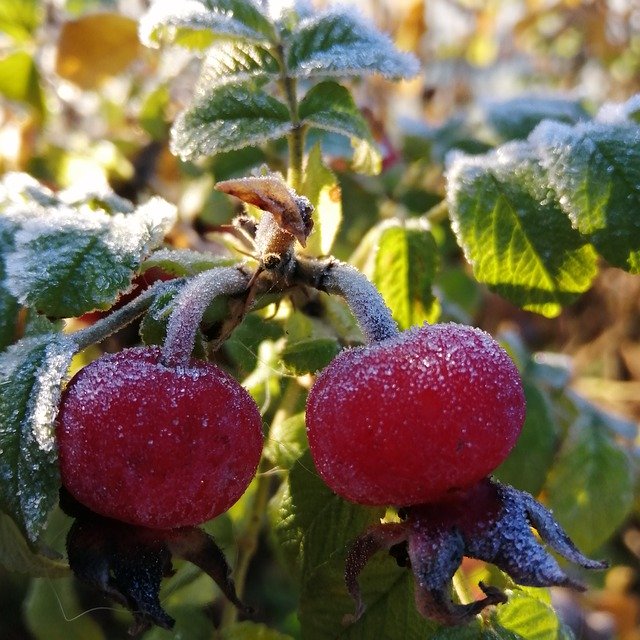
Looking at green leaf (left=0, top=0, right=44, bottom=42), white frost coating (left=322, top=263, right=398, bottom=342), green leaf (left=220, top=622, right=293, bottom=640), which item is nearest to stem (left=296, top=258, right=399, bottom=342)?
white frost coating (left=322, top=263, right=398, bottom=342)

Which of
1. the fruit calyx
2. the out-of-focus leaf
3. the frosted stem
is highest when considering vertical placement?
the out-of-focus leaf

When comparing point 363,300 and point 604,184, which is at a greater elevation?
point 604,184

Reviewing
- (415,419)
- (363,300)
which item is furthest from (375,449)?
(363,300)

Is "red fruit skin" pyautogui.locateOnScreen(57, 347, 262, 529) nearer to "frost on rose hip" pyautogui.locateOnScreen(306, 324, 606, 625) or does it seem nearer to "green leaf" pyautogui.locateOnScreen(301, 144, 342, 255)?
"frost on rose hip" pyautogui.locateOnScreen(306, 324, 606, 625)

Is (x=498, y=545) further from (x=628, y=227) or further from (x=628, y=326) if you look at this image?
(x=628, y=326)

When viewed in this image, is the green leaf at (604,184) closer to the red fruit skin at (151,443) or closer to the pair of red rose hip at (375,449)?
the pair of red rose hip at (375,449)

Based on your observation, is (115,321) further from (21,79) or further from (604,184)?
(21,79)
